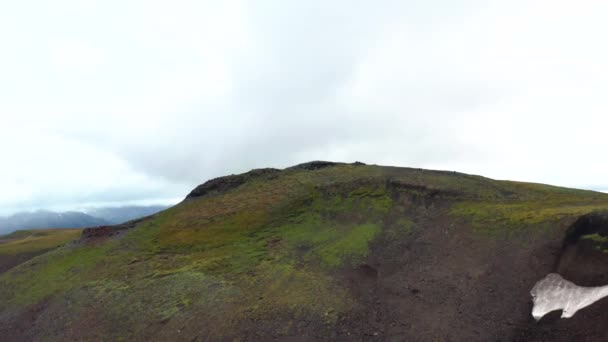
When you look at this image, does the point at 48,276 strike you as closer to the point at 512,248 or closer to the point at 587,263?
the point at 512,248

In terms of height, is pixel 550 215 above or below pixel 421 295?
above

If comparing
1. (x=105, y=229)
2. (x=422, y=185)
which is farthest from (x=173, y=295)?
(x=422, y=185)

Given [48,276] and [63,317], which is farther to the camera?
[48,276]

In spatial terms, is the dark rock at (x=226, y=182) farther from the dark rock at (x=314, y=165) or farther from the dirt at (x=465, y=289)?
the dirt at (x=465, y=289)

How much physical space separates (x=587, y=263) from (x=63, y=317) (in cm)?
4334

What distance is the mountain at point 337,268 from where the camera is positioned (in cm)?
2631

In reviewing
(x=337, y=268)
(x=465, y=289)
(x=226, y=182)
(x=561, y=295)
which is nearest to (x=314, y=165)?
(x=226, y=182)

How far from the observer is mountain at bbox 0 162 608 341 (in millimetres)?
26312

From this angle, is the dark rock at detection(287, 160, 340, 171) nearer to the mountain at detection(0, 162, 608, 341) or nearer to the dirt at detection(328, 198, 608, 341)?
the mountain at detection(0, 162, 608, 341)

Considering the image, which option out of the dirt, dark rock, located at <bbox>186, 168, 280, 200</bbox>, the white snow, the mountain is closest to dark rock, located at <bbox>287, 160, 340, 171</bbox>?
dark rock, located at <bbox>186, 168, 280, 200</bbox>

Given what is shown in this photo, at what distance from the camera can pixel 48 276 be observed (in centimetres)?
4359

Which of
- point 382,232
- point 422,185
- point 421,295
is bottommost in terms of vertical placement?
point 421,295

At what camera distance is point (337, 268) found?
35.1 m

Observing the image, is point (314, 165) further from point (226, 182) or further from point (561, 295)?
point (561, 295)
